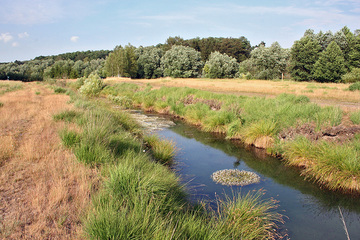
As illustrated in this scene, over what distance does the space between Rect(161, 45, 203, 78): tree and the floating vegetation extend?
5957cm

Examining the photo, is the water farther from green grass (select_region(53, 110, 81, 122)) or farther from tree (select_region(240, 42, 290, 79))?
tree (select_region(240, 42, 290, 79))

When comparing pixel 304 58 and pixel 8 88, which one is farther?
pixel 304 58

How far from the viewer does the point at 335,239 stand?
5703mm

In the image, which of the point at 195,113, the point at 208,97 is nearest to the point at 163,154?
the point at 195,113

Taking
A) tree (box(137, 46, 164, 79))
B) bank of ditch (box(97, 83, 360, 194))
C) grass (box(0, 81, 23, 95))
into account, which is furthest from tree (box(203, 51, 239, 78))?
bank of ditch (box(97, 83, 360, 194))

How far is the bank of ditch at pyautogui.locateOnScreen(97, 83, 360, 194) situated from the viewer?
801 cm

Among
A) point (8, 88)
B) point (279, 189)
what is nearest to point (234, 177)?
point (279, 189)

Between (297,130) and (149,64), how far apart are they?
215 ft

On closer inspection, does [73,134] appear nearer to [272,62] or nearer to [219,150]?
[219,150]

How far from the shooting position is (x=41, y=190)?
4.77 metres

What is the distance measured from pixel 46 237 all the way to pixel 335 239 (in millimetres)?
5589

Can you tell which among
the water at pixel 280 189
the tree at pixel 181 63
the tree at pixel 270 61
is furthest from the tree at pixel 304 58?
the water at pixel 280 189

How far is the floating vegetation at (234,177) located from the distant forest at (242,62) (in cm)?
3909

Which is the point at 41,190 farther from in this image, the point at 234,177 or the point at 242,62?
the point at 242,62
